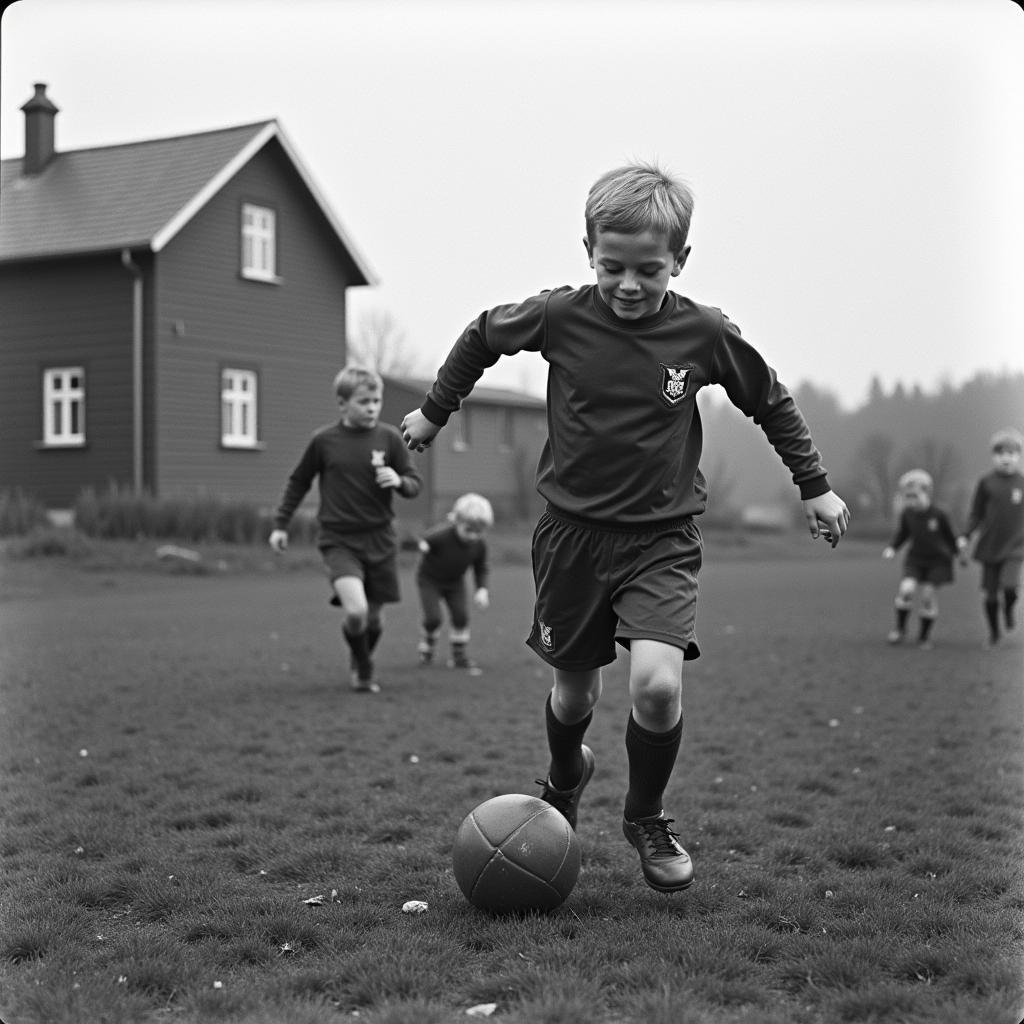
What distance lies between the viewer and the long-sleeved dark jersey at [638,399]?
14.1ft

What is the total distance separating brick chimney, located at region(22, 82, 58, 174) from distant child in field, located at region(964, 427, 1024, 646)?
20.6m

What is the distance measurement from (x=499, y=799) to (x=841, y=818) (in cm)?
181

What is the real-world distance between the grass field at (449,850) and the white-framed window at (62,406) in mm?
15873

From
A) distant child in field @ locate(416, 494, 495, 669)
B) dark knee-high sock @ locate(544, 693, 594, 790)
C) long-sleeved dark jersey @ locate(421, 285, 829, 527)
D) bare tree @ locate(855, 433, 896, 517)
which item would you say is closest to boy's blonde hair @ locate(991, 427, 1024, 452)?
distant child in field @ locate(416, 494, 495, 669)

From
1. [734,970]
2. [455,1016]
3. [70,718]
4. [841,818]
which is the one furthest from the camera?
[70,718]

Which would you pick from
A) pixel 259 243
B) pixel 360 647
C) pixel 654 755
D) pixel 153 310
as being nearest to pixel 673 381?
pixel 654 755

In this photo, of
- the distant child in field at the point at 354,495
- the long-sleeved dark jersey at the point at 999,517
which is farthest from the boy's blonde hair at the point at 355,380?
the long-sleeved dark jersey at the point at 999,517

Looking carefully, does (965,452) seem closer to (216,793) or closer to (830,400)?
(830,400)

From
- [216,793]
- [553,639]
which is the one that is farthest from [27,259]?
[553,639]

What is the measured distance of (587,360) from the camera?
4336 mm

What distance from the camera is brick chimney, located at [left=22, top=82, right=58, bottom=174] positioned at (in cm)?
2625

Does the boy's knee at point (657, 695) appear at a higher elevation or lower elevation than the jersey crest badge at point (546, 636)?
lower

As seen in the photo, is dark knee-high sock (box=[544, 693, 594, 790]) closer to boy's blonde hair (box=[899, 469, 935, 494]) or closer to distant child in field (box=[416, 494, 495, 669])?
distant child in field (box=[416, 494, 495, 669])

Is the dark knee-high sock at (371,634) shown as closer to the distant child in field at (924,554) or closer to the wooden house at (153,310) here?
the distant child in field at (924,554)
